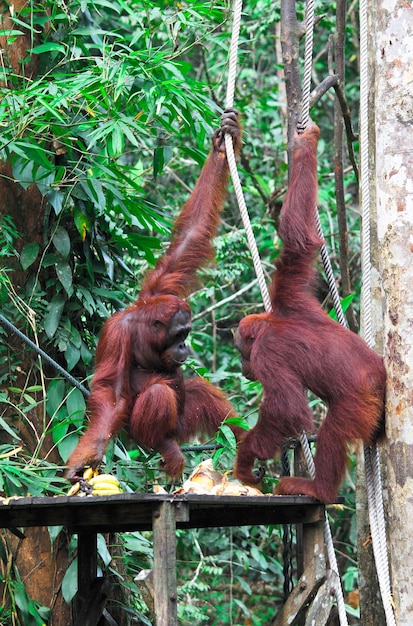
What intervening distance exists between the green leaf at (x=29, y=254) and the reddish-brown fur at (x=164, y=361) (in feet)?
2.28

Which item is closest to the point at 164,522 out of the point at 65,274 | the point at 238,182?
the point at 238,182

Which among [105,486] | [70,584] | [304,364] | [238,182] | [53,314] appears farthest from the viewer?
[53,314]

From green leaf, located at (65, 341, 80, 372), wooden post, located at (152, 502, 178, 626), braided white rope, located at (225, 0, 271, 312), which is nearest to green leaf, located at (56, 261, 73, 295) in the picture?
green leaf, located at (65, 341, 80, 372)

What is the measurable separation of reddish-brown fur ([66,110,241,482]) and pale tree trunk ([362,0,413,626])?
1.19m

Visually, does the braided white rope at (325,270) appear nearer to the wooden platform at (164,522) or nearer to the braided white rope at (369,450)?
the wooden platform at (164,522)

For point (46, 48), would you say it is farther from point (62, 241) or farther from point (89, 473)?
point (89, 473)

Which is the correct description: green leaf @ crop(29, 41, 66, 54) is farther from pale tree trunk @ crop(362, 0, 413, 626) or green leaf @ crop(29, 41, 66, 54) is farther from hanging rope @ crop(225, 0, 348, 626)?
pale tree trunk @ crop(362, 0, 413, 626)

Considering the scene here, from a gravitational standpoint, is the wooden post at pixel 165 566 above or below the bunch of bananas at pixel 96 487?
below

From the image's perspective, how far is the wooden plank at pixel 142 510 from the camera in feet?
10.00

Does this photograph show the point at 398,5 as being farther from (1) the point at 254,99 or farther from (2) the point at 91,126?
(1) the point at 254,99

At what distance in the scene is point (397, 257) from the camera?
325cm

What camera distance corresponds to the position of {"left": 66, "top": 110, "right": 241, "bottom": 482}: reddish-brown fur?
4.03m

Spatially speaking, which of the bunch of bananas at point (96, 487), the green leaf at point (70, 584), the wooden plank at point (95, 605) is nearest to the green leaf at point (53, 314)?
the green leaf at point (70, 584)

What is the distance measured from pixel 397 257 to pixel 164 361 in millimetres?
1507
